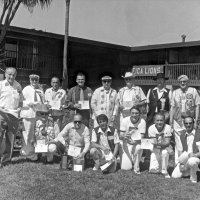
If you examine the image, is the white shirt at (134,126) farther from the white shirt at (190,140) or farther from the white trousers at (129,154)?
the white shirt at (190,140)

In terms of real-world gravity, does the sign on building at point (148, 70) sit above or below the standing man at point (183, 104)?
above

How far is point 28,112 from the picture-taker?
7.54m

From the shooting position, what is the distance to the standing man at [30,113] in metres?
7.54

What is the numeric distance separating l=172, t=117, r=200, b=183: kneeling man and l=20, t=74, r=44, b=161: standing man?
2.81 m

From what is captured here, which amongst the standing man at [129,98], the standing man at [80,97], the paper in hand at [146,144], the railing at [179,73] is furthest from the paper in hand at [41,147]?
the railing at [179,73]

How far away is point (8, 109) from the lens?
7074mm

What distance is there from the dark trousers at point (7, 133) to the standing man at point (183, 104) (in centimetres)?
303

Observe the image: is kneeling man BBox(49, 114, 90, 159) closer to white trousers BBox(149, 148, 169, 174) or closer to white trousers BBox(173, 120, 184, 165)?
white trousers BBox(149, 148, 169, 174)

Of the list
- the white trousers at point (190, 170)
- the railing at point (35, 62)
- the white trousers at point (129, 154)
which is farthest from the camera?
the railing at point (35, 62)

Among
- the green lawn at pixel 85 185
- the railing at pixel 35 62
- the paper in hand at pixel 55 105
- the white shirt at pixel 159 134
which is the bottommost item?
the green lawn at pixel 85 185

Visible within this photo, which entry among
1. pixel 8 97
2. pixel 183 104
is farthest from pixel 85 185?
pixel 183 104

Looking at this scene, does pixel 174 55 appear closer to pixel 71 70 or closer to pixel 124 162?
pixel 71 70

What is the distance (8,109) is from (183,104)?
3.29 meters

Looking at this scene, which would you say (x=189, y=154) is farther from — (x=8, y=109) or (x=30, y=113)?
(x=8, y=109)
